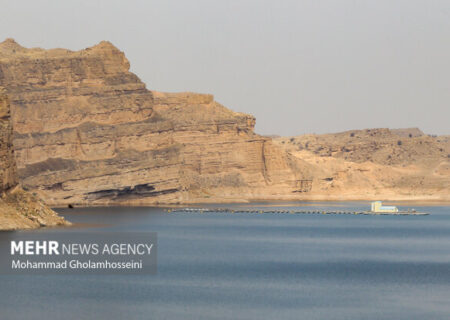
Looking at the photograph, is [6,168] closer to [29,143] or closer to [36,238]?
[36,238]

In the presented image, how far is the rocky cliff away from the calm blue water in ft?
15.8

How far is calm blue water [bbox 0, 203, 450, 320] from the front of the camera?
4856cm

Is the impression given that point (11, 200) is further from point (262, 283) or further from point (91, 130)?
point (91, 130)

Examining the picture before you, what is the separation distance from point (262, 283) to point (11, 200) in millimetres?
34924

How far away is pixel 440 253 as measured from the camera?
7906 cm

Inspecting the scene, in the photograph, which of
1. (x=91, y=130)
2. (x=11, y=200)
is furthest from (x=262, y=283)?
(x=91, y=130)

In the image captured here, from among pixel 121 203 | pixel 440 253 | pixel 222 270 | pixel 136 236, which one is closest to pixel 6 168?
pixel 136 236

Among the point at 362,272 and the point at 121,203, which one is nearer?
the point at 362,272

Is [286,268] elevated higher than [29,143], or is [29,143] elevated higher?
[29,143]

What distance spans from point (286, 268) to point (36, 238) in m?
20.7

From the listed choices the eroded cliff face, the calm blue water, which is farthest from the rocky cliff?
the eroded cliff face

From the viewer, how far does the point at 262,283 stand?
58.7m

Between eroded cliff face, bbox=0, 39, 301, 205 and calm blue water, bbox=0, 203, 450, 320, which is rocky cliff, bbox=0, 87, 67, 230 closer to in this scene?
calm blue water, bbox=0, 203, 450, 320

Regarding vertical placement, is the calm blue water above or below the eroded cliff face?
below
